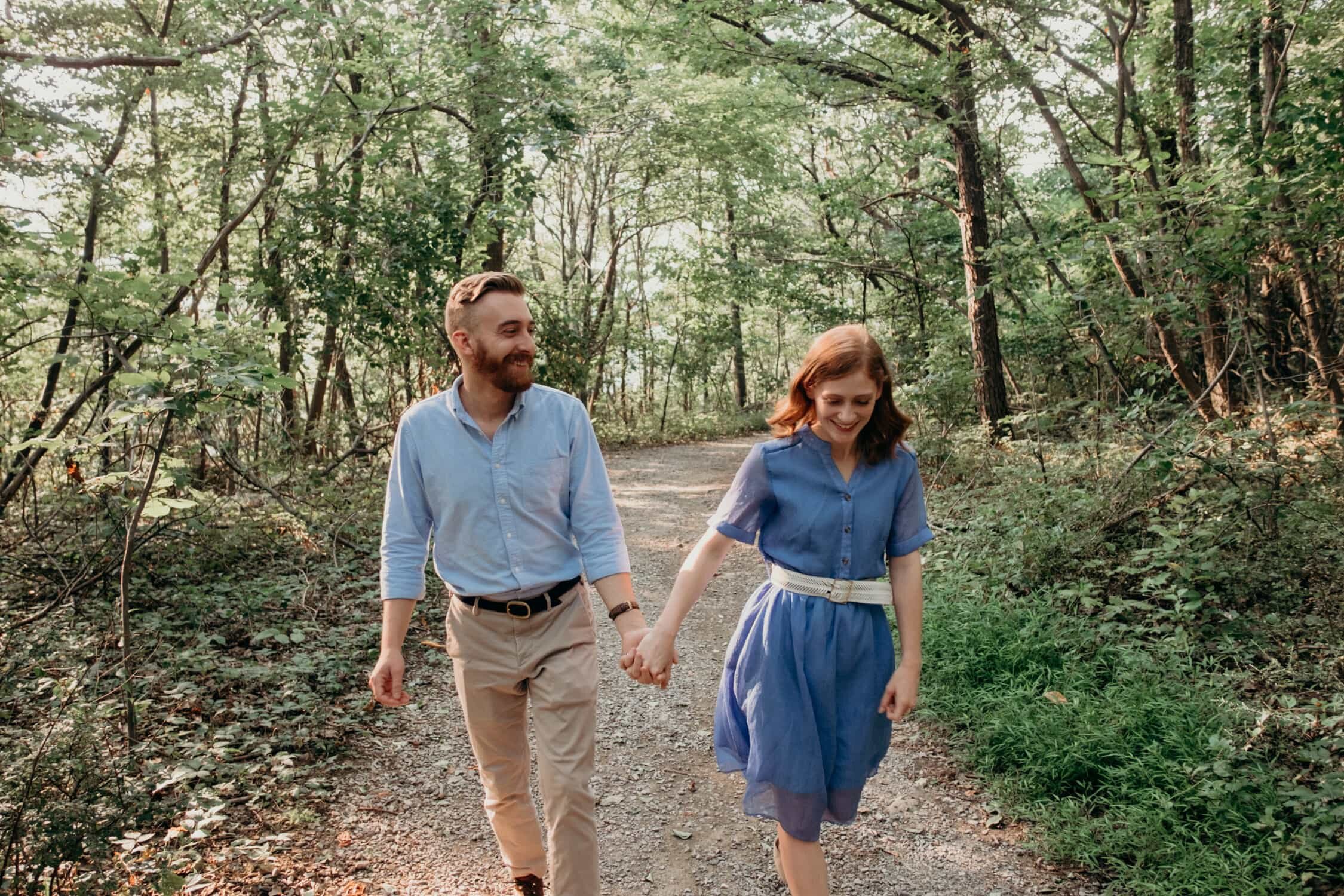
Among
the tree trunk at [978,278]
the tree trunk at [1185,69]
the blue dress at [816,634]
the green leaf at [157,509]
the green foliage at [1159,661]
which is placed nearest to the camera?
the blue dress at [816,634]

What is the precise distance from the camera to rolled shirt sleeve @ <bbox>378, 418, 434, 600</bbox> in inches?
112

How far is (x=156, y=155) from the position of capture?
369 inches

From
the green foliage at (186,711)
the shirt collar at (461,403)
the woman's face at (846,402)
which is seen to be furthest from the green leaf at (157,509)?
the woman's face at (846,402)

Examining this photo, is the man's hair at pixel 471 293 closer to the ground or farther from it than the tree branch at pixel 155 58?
closer to the ground

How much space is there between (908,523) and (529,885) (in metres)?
1.88

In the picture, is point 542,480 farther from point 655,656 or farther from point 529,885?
point 529,885

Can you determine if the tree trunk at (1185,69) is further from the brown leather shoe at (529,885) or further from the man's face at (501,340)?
the brown leather shoe at (529,885)

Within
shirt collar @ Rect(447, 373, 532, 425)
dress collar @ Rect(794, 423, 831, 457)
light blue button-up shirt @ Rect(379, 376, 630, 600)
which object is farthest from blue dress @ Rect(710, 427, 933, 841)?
shirt collar @ Rect(447, 373, 532, 425)

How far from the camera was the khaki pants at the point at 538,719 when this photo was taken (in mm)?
2699

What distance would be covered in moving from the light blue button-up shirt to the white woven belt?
21.8 inches

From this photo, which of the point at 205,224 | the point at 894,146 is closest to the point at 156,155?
the point at 205,224

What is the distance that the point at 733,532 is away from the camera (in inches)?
110

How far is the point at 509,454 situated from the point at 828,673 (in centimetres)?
125

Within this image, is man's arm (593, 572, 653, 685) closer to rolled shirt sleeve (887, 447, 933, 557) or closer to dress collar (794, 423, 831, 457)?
dress collar (794, 423, 831, 457)
